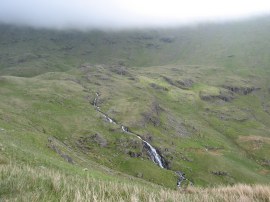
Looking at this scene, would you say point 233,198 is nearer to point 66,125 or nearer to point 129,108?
point 66,125

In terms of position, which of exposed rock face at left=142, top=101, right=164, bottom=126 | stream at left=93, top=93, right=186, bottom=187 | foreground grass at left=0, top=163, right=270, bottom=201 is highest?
foreground grass at left=0, top=163, right=270, bottom=201

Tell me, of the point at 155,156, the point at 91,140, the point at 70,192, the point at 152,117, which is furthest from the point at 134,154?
the point at 70,192

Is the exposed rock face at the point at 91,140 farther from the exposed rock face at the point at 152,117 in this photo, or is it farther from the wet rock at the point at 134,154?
the exposed rock face at the point at 152,117

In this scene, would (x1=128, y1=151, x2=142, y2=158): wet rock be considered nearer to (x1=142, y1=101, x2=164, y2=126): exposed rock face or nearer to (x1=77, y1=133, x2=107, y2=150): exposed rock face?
(x1=77, y1=133, x2=107, y2=150): exposed rock face

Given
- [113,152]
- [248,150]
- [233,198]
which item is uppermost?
[233,198]

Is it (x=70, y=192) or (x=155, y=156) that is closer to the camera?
(x=70, y=192)

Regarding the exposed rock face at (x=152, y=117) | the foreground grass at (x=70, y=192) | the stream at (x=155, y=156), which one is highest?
the foreground grass at (x=70, y=192)

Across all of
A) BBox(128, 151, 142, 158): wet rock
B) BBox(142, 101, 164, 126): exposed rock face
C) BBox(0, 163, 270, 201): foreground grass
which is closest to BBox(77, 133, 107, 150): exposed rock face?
BBox(128, 151, 142, 158): wet rock

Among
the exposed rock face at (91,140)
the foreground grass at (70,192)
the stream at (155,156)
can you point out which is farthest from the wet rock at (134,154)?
the foreground grass at (70,192)

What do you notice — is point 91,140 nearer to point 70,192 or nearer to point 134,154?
point 134,154

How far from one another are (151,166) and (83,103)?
62.0m

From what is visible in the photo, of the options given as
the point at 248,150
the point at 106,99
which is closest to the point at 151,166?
the point at 248,150

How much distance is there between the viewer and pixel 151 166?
4808 inches

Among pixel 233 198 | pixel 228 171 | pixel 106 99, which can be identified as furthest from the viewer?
pixel 106 99
